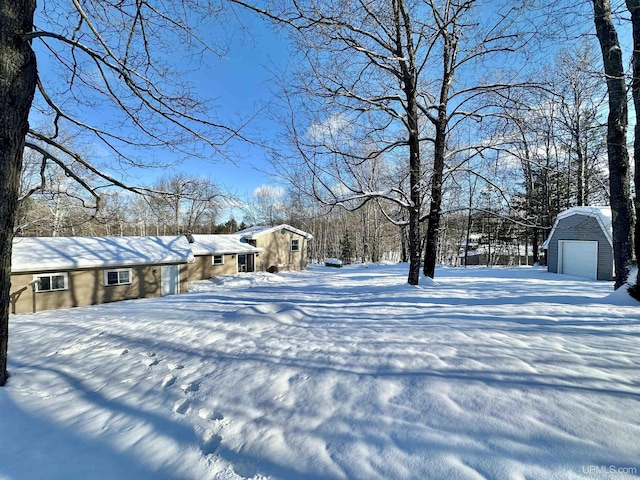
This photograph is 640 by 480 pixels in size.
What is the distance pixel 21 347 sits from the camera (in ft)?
12.9

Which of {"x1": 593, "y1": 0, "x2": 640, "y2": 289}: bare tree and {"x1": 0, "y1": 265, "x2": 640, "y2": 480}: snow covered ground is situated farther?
{"x1": 593, "y1": 0, "x2": 640, "y2": 289}: bare tree

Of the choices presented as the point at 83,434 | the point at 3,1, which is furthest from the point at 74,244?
the point at 83,434

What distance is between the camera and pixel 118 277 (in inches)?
542

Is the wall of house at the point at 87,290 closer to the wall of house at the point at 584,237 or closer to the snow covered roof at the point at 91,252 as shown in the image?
the snow covered roof at the point at 91,252

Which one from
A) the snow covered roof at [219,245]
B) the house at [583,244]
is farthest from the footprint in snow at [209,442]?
the snow covered roof at [219,245]

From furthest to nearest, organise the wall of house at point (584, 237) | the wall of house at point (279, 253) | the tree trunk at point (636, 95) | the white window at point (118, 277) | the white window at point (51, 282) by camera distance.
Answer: the wall of house at point (279, 253) → the white window at point (118, 277) → the white window at point (51, 282) → the wall of house at point (584, 237) → the tree trunk at point (636, 95)

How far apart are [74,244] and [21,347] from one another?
509 inches

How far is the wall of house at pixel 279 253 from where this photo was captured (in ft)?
75.1

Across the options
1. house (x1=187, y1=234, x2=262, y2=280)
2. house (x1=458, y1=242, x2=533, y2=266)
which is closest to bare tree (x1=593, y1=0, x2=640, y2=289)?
house (x1=187, y1=234, x2=262, y2=280)

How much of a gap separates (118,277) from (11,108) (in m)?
13.6

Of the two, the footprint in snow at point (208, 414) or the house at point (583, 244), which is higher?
the house at point (583, 244)

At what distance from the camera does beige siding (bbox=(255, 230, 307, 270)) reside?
22906 mm

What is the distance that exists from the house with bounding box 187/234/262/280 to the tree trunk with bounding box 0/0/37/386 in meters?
16.2

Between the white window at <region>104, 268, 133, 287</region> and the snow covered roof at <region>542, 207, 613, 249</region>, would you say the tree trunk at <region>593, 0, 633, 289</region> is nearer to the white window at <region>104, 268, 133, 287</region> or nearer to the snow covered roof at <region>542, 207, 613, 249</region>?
the snow covered roof at <region>542, 207, 613, 249</region>
